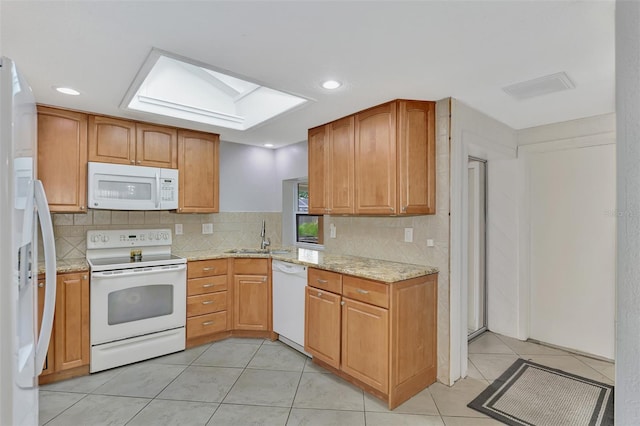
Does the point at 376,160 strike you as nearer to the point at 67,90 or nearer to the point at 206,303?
the point at 206,303

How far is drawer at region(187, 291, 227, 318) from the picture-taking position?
3.20 metres

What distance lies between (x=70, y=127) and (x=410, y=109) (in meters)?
2.95

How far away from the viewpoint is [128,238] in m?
3.28

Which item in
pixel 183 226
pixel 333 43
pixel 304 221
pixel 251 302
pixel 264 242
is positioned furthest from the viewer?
pixel 304 221

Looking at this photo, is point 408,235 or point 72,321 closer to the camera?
point 72,321

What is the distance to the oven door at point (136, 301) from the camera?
8.80 ft

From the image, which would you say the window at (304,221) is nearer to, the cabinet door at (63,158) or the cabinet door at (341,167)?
the cabinet door at (341,167)

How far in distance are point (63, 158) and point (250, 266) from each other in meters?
1.94

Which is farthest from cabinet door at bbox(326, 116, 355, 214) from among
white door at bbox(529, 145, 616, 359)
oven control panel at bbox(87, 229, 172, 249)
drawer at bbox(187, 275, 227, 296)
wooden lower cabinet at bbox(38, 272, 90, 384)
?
wooden lower cabinet at bbox(38, 272, 90, 384)

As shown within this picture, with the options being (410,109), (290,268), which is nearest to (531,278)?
(410,109)

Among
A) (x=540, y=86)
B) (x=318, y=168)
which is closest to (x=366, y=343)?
(x=318, y=168)

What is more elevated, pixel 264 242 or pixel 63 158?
pixel 63 158

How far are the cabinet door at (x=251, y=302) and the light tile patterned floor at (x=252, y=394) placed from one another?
13.9 inches

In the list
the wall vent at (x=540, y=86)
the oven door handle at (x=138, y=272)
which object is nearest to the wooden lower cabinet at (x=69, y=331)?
the oven door handle at (x=138, y=272)
